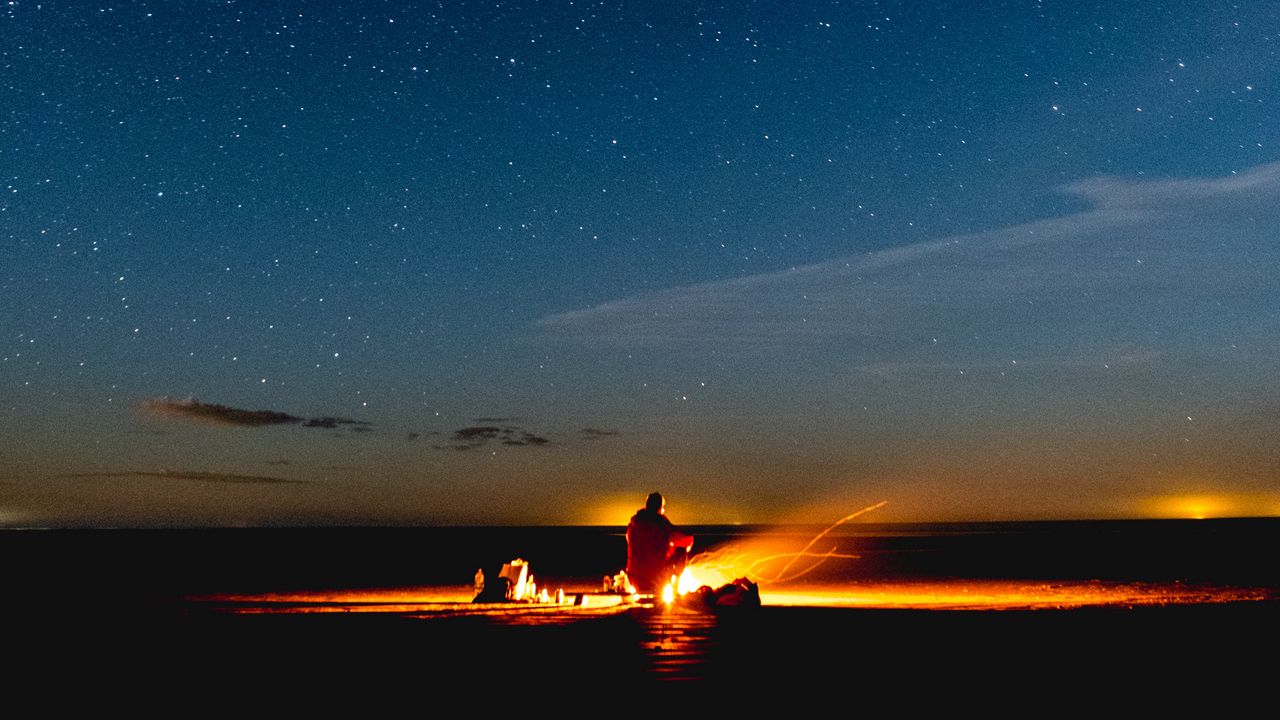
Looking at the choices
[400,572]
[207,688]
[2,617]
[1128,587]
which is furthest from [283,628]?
[400,572]

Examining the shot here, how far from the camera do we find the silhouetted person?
1294cm

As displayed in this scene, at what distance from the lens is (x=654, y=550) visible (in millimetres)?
12992

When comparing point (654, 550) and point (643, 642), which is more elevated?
point (654, 550)

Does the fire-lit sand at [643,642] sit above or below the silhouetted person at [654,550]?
below

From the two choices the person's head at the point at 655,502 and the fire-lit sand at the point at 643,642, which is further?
the person's head at the point at 655,502

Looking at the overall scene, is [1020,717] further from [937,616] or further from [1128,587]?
[1128,587]

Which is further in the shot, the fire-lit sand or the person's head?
the person's head

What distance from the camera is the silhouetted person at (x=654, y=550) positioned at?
1294 cm

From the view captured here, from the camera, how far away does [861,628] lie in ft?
33.8

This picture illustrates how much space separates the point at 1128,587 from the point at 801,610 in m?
11.2

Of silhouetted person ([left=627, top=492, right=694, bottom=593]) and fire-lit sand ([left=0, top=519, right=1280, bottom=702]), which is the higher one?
silhouetted person ([left=627, top=492, right=694, bottom=593])

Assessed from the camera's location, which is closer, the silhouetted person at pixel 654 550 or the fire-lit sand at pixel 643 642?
the fire-lit sand at pixel 643 642

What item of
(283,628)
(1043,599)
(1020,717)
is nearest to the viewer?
(1020,717)

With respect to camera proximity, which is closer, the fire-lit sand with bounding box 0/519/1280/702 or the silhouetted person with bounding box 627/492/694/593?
the fire-lit sand with bounding box 0/519/1280/702
